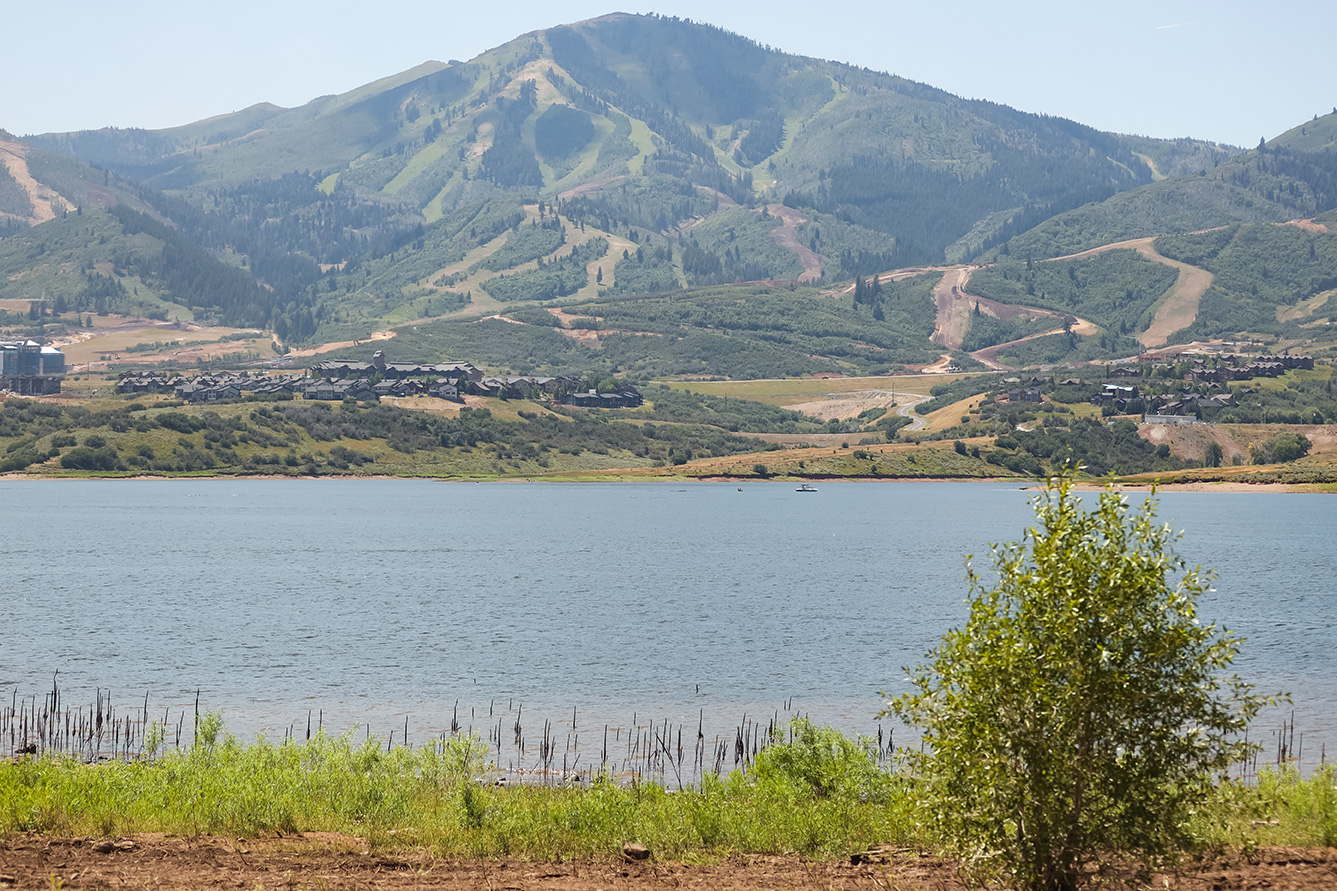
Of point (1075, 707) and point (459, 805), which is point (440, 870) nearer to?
point (459, 805)

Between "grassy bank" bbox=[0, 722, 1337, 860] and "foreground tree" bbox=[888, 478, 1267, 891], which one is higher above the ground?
"foreground tree" bbox=[888, 478, 1267, 891]

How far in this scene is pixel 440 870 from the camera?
20.6 meters

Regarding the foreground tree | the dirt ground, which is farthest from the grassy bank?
the foreground tree

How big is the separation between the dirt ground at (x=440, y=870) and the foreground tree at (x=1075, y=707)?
7.62 ft

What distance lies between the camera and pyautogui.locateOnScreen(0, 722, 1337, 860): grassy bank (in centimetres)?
2219

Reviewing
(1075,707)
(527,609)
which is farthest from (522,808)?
(527,609)

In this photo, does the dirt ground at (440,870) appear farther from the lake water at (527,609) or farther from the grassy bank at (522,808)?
the lake water at (527,609)

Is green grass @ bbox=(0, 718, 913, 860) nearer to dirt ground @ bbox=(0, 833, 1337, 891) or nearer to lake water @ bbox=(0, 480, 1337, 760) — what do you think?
dirt ground @ bbox=(0, 833, 1337, 891)

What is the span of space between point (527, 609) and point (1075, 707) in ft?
198

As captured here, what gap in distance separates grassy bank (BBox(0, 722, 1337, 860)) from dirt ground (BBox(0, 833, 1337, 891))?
59cm

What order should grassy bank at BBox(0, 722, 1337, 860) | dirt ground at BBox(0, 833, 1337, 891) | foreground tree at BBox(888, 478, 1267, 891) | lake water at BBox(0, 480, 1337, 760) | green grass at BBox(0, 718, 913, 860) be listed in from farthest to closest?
lake water at BBox(0, 480, 1337, 760), green grass at BBox(0, 718, 913, 860), grassy bank at BBox(0, 722, 1337, 860), dirt ground at BBox(0, 833, 1337, 891), foreground tree at BBox(888, 478, 1267, 891)

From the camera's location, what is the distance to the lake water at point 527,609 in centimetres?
4716

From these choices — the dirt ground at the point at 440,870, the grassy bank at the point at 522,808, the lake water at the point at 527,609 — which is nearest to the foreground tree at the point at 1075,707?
the grassy bank at the point at 522,808

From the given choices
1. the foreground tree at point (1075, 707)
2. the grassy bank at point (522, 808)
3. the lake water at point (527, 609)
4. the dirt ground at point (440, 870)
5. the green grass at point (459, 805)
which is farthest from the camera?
the lake water at point (527, 609)
